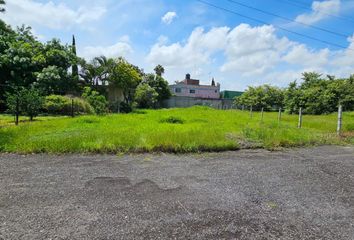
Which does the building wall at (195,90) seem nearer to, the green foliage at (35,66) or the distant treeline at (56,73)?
the distant treeline at (56,73)

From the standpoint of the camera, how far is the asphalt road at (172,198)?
2.66 m

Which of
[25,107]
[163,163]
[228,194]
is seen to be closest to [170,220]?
[228,194]

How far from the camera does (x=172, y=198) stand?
349 centimetres

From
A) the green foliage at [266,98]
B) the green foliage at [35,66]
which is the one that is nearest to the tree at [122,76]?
the green foliage at [35,66]

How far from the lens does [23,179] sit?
4109 millimetres

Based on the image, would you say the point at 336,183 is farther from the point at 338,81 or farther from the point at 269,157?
the point at 338,81

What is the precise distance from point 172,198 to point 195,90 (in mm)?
40966

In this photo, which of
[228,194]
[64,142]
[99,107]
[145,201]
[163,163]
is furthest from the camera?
[99,107]

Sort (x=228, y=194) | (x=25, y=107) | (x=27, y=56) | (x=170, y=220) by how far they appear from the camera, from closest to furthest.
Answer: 1. (x=170, y=220)
2. (x=228, y=194)
3. (x=25, y=107)
4. (x=27, y=56)

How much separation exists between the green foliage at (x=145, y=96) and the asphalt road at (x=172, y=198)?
2068 centimetres

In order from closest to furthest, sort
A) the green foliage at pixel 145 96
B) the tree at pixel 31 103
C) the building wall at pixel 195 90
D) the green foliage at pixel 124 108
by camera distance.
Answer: the tree at pixel 31 103
the green foliage at pixel 124 108
the green foliage at pixel 145 96
the building wall at pixel 195 90

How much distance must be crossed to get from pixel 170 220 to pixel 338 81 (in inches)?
1083

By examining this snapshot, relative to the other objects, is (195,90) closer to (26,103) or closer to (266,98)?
(266,98)

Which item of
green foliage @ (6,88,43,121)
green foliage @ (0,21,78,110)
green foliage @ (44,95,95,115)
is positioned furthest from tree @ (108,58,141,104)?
green foliage @ (6,88,43,121)
